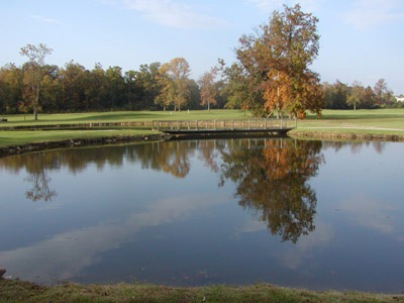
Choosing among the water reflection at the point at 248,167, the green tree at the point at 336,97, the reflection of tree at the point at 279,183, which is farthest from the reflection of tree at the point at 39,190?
the green tree at the point at 336,97

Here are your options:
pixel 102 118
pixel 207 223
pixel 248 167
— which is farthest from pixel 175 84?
pixel 207 223

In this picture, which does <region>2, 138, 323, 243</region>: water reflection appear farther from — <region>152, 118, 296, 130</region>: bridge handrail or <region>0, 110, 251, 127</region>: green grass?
<region>0, 110, 251, 127</region>: green grass

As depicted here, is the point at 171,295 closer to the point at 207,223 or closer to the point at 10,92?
the point at 207,223

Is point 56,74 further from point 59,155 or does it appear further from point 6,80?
point 59,155

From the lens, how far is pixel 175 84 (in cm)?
7694

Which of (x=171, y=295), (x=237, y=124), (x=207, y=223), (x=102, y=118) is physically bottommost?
(x=207, y=223)

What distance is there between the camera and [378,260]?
784 centimetres

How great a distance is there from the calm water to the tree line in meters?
25.7

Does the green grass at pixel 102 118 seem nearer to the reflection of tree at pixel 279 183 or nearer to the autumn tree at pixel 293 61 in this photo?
the autumn tree at pixel 293 61

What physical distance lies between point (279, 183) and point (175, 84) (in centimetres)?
6377

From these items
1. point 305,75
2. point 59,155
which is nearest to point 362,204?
point 59,155

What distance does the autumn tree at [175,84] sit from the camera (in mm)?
75625

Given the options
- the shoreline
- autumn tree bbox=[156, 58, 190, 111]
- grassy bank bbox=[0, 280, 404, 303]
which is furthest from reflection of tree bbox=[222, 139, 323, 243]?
autumn tree bbox=[156, 58, 190, 111]

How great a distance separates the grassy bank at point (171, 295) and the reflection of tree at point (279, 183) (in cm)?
328
